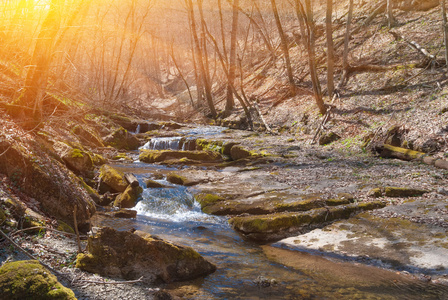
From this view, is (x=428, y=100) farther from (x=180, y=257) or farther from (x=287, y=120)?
(x=180, y=257)

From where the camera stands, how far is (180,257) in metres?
4.97

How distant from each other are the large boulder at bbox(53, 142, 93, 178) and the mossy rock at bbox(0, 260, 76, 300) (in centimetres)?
671

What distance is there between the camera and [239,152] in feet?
50.8

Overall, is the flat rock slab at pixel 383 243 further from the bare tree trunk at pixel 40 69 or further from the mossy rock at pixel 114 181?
the bare tree trunk at pixel 40 69

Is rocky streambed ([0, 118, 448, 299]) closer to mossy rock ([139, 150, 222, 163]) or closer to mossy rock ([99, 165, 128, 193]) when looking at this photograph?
mossy rock ([99, 165, 128, 193])

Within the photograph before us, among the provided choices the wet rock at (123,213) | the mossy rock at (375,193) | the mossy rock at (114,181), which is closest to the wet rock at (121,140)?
the mossy rock at (114,181)

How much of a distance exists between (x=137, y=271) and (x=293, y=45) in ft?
101

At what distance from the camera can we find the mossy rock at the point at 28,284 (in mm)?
2997

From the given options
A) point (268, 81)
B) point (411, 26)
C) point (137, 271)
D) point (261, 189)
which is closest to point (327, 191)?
point (261, 189)

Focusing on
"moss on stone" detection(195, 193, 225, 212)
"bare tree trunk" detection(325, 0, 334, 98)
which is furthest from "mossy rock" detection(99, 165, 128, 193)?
"bare tree trunk" detection(325, 0, 334, 98)

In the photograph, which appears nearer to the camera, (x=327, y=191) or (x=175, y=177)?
(x=327, y=191)

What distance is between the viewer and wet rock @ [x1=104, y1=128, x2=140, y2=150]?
1796 cm

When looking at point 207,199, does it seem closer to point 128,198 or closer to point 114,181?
point 128,198

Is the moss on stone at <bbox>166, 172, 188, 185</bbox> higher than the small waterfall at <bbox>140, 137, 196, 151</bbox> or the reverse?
the reverse
